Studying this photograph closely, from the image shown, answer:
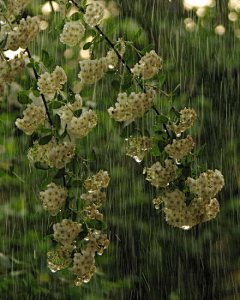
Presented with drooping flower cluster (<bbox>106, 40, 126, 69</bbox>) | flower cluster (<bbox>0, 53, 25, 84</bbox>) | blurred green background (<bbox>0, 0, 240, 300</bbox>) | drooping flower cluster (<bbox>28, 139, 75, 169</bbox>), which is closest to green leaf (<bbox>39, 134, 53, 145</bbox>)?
drooping flower cluster (<bbox>28, 139, 75, 169</bbox>)

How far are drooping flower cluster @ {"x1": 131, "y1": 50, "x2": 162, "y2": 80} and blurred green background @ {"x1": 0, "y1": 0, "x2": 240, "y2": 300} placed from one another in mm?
968

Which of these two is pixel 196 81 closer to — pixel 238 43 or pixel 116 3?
pixel 238 43

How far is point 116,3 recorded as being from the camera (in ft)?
9.07

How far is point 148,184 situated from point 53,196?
4.94ft

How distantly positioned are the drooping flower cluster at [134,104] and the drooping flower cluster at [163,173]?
0.37 ft

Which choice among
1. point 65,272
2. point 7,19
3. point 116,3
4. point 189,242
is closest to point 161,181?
point 65,272

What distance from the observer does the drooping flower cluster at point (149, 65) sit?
1175 mm

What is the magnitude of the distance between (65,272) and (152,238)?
56.1 inches

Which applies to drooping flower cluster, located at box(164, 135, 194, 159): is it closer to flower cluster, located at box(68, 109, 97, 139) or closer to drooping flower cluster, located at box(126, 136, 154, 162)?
drooping flower cluster, located at box(126, 136, 154, 162)

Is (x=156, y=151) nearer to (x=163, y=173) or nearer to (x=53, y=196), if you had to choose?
(x=163, y=173)

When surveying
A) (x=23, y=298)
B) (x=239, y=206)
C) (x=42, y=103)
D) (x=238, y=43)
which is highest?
(x=238, y=43)

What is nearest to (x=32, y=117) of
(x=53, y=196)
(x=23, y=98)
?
(x=23, y=98)

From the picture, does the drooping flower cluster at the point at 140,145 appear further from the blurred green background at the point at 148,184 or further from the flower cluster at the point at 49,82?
the blurred green background at the point at 148,184

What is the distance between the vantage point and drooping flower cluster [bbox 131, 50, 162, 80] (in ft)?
3.85
